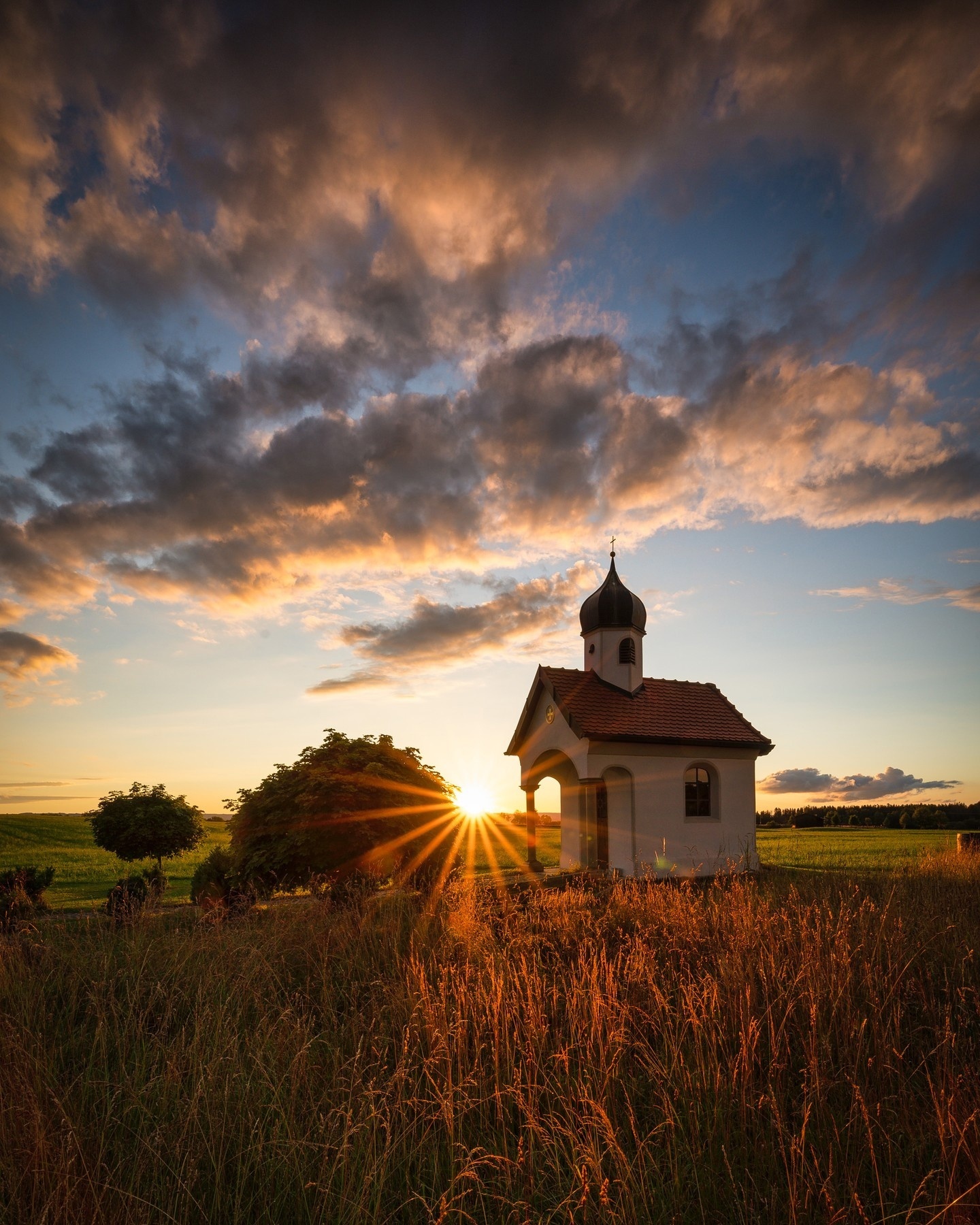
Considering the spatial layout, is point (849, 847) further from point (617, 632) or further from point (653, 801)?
point (617, 632)

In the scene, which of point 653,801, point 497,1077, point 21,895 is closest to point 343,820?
point 21,895

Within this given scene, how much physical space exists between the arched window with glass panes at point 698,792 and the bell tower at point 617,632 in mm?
2990

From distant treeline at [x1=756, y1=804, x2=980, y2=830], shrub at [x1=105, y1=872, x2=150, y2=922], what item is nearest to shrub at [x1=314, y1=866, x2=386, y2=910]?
shrub at [x1=105, y1=872, x2=150, y2=922]

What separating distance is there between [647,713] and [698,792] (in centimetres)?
288

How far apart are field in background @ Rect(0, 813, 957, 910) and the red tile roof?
4047 millimetres

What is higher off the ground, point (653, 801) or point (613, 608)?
point (613, 608)

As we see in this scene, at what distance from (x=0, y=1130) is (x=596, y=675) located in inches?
769

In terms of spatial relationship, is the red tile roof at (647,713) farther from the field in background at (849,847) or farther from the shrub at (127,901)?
the shrub at (127,901)

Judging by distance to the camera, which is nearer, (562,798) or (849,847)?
(562,798)

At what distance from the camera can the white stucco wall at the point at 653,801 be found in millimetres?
19266

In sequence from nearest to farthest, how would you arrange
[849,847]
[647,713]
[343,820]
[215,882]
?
[343,820], [215,882], [647,713], [849,847]

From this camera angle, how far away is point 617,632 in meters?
21.9

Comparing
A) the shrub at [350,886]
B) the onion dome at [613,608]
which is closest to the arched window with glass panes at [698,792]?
the onion dome at [613,608]

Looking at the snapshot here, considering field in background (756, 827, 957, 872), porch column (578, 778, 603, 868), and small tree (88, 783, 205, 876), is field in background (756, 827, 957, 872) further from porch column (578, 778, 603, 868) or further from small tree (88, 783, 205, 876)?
small tree (88, 783, 205, 876)
